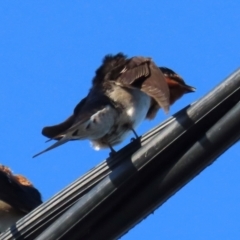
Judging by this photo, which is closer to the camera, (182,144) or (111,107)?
(182,144)

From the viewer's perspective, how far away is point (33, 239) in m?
2.99

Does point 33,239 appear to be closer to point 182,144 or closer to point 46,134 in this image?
point 182,144

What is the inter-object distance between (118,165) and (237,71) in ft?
1.97

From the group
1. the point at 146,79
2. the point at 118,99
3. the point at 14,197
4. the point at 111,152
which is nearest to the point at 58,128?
the point at 111,152

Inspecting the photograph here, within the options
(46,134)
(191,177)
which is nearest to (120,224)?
(191,177)

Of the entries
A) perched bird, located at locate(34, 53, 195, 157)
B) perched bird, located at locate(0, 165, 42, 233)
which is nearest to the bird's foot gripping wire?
perched bird, located at locate(34, 53, 195, 157)

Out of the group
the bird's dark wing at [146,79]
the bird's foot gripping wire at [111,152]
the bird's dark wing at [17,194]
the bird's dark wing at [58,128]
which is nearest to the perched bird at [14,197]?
the bird's dark wing at [17,194]

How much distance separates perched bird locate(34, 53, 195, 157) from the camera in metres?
4.93

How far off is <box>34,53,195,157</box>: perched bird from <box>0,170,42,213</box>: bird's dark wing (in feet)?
1.89

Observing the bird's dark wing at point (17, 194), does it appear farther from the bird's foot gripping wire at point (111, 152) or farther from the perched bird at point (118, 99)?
the bird's foot gripping wire at point (111, 152)

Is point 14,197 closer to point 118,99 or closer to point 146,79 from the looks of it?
point 118,99

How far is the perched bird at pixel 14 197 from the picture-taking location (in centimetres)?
510

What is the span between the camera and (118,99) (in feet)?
17.8

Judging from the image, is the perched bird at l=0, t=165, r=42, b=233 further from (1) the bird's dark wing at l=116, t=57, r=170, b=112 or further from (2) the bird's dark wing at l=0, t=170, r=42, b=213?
(1) the bird's dark wing at l=116, t=57, r=170, b=112
